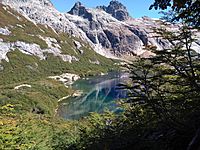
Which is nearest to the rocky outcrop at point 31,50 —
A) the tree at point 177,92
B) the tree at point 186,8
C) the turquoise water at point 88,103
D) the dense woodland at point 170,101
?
the turquoise water at point 88,103

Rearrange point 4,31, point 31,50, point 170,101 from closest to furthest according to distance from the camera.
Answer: point 170,101 → point 4,31 → point 31,50

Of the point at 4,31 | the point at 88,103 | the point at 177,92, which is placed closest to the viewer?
the point at 177,92

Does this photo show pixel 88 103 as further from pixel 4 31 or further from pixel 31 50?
pixel 4 31

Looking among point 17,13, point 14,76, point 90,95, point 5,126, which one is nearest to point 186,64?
point 5,126

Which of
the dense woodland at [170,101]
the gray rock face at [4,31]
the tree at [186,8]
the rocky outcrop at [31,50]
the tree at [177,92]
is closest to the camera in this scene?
the tree at [186,8]

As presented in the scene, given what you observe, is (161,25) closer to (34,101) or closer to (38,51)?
(34,101)

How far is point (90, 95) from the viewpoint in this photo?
8750 centimetres

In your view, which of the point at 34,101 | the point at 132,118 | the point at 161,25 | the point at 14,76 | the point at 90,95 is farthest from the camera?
the point at 14,76

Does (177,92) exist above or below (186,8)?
below

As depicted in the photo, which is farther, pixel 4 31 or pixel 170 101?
pixel 4 31

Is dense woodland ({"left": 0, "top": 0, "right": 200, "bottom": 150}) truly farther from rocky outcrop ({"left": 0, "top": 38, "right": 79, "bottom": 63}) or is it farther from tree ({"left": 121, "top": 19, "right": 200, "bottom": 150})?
rocky outcrop ({"left": 0, "top": 38, "right": 79, "bottom": 63})

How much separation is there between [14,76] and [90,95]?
1581 inches

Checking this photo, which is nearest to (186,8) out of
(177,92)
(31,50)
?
(177,92)

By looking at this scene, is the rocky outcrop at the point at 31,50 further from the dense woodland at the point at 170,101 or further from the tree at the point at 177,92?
the tree at the point at 177,92
